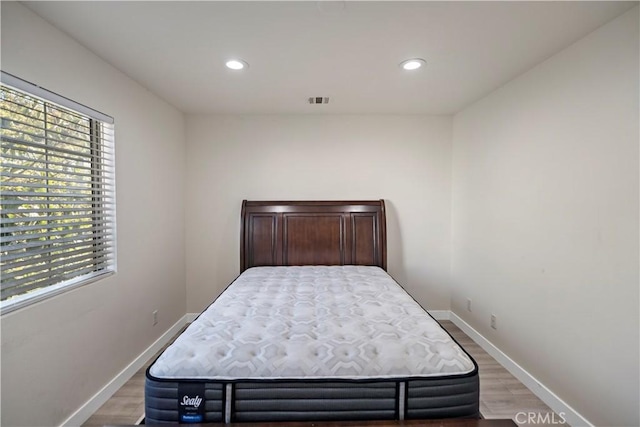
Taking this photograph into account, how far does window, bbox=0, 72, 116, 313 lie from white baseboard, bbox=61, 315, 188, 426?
79 cm

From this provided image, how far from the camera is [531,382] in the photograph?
2170 mm

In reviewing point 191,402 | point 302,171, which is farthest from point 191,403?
point 302,171

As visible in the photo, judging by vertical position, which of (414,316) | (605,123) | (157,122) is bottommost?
(414,316)

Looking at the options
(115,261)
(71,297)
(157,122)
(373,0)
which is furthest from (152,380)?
(157,122)

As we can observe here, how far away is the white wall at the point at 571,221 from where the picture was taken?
156 centimetres

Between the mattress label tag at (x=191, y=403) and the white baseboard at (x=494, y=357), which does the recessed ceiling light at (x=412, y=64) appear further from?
the white baseboard at (x=494, y=357)

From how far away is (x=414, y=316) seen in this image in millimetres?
1713

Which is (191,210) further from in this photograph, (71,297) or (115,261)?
(71,297)

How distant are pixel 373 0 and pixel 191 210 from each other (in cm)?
276

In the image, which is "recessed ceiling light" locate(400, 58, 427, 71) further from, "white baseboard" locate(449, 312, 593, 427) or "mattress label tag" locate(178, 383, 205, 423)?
"white baseboard" locate(449, 312, 593, 427)
